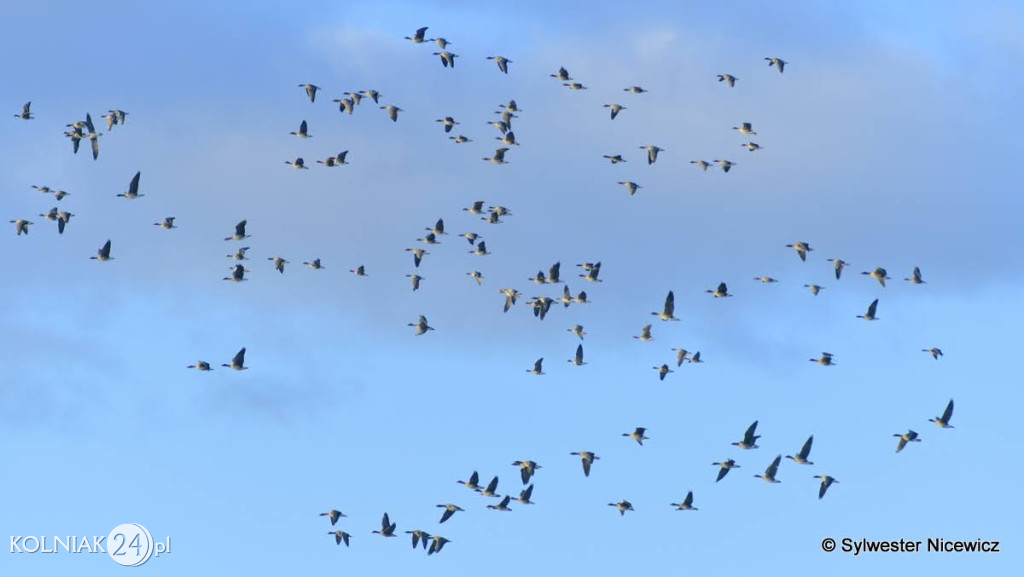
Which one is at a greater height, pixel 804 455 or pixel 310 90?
pixel 310 90

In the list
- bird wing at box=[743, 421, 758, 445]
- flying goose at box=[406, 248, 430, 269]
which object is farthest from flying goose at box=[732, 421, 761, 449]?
flying goose at box=[406, 248, 430, 269]

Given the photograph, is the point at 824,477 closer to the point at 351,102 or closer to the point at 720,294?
the point at 720,294

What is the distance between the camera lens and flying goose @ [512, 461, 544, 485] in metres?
105

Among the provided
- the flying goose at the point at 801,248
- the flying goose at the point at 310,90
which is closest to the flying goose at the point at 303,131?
the flying goose at the point at 310,90

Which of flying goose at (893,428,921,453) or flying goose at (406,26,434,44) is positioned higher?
flying goose at (406,26,434,44)

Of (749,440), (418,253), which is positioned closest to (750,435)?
(749,440)

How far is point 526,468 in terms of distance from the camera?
10538 cm

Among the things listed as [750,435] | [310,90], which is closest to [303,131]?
[310,90]

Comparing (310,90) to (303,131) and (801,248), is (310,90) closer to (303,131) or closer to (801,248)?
(303,131)

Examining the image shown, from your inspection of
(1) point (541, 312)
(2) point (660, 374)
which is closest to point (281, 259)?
(1) point (541, 312)

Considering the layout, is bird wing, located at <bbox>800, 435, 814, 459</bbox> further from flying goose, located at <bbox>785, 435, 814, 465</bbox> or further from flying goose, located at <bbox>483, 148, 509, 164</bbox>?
flying goose, located at <bbox>483, 148, 509, 164</bbox>

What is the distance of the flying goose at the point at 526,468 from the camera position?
105062 mm

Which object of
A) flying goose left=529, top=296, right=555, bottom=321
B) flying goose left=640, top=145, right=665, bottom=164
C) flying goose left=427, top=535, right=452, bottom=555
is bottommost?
flying goose left=427, top=535, right=452, bottom=555

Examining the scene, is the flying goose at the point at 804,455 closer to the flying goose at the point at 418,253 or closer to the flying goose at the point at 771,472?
the flying goose at the point at 771,472
